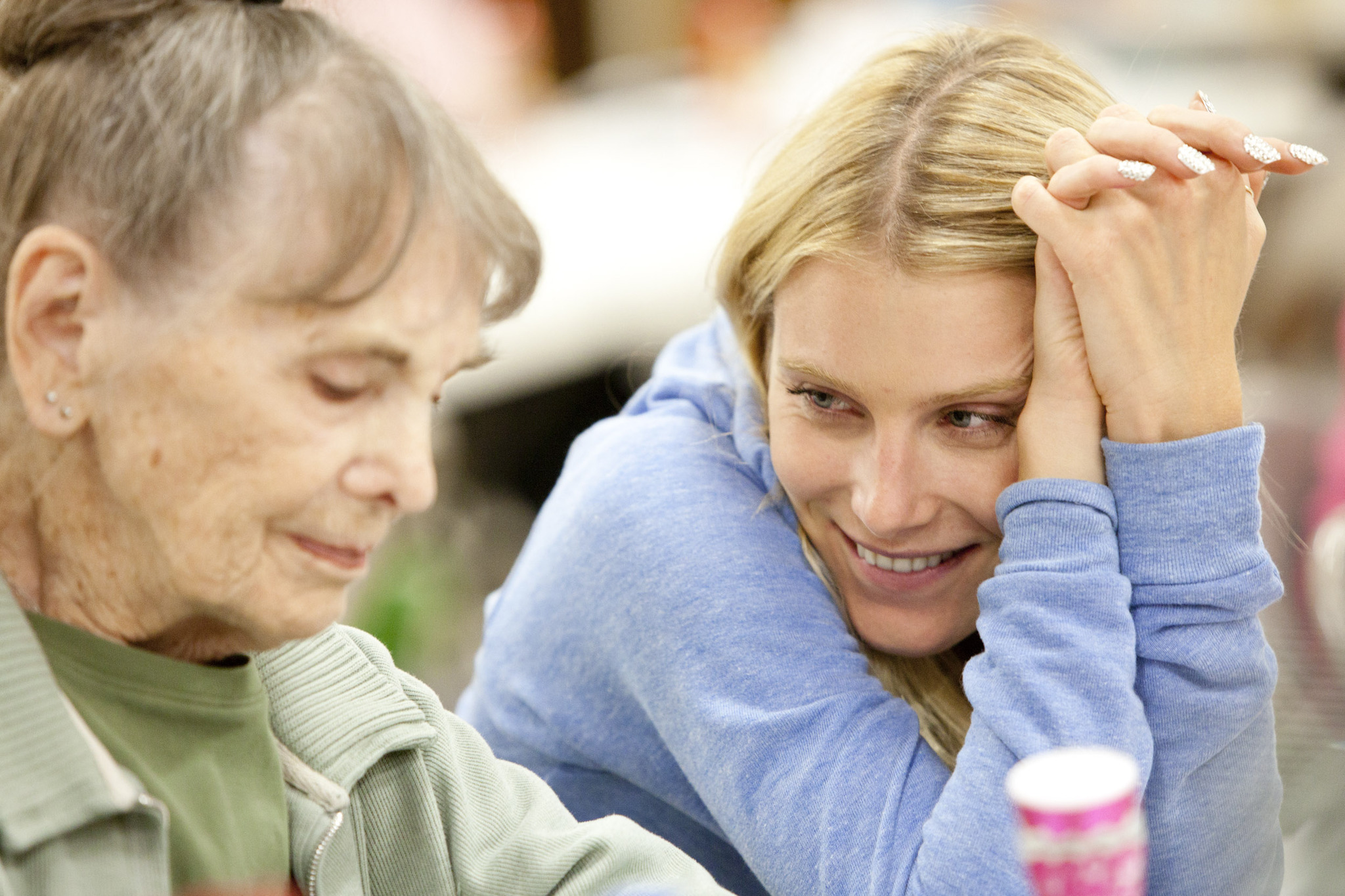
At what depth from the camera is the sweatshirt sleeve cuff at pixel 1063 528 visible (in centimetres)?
105

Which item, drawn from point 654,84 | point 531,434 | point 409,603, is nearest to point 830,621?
point 409,603

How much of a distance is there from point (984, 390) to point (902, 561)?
0.18 metres

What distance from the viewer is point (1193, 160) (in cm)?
105

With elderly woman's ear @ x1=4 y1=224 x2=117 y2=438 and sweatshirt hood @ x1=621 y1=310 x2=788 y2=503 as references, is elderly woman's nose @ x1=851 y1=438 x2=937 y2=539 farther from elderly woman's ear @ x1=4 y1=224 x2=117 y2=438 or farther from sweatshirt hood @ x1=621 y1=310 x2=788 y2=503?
elderly woman's ear @ x1=4 y1=224 x2=117 y2=438

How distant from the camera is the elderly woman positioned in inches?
29.2

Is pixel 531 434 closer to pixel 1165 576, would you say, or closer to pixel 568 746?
pixel 568 746

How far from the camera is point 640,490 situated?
1238mm

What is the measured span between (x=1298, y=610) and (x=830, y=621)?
2.99 ft

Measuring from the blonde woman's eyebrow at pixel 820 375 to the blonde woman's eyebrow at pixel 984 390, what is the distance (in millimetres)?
65

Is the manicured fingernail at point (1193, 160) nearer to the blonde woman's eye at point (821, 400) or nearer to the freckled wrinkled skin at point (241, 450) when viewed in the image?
the blonde woman's eye at point (821, 400)

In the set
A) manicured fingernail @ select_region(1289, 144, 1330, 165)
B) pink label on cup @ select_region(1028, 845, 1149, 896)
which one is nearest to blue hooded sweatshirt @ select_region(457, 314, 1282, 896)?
manicured fingernail @ select_region(1289, 144, 1330, 165)

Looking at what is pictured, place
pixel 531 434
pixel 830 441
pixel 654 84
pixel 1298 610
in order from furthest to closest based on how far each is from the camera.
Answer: pixel 654 84 → pixel 531 434 → pixel 1298 610 → pixel 830 441

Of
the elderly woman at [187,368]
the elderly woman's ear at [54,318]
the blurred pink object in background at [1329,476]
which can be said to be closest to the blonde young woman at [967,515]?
the elderly woman at [187,368]

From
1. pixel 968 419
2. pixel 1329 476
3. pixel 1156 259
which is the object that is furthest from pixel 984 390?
pixel 1329 476
